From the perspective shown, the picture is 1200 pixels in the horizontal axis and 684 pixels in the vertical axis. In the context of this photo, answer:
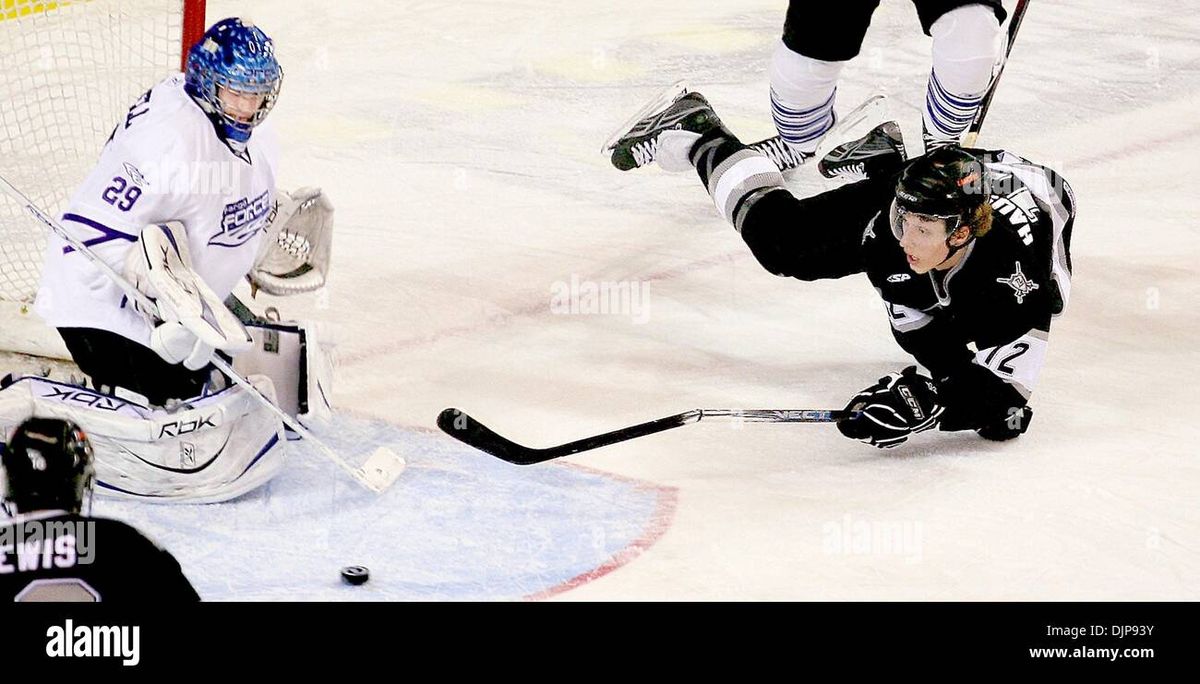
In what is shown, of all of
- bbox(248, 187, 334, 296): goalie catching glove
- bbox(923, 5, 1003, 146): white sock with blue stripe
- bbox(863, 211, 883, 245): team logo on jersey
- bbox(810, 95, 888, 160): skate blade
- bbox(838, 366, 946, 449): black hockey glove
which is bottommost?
bbox(838, 366, 946, 449): black hockey glove

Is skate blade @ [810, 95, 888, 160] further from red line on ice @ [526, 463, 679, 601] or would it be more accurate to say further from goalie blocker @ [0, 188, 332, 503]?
goalie blocker @ [0, 188, 332, 503]

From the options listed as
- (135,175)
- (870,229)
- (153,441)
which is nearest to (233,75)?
(135,175)

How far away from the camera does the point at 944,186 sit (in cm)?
294

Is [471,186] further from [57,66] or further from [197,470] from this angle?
[197,470]

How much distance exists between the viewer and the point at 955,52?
3594mm

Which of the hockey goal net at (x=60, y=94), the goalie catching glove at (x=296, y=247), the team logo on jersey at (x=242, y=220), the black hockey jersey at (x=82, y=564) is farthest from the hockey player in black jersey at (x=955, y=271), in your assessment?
the black hockey jersey at (x=82, y=564)

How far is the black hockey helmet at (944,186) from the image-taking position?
2.93 metres

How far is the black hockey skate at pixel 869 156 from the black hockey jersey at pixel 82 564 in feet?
6.76

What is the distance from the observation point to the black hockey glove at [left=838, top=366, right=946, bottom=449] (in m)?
3.05

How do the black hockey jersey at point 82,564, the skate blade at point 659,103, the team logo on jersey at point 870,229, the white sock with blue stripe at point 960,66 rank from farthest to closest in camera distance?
the skate blade at point 659,103 → the white sock with blue stripe at point 960,66 → the team logo on jersey at point 870,229 → the black hockey jersey at point 82,564

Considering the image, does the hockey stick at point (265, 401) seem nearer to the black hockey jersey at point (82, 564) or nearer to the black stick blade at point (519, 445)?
the black stick blade at point (519, 445)

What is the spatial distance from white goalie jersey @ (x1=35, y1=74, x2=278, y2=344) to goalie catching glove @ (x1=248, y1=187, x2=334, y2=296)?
18 cm

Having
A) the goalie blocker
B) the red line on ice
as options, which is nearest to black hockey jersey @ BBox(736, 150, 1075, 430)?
the red line on ice

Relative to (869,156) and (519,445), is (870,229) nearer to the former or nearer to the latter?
(869,156)
